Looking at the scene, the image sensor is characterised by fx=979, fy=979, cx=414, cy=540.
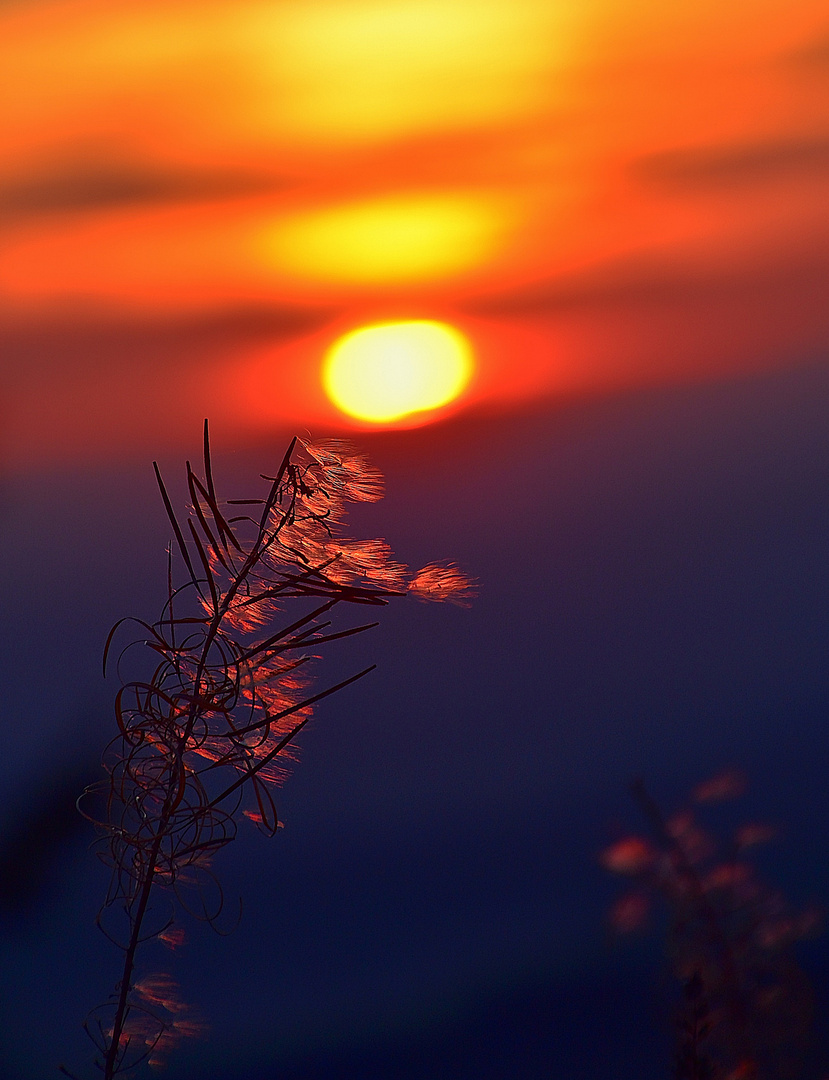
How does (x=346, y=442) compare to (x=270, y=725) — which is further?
(x=346, y=442)

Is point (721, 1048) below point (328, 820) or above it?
below

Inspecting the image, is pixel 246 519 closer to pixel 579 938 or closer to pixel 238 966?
pixel 579 938

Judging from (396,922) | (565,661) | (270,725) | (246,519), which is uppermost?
(565,661)

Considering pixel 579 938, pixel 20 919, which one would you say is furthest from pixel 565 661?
pixel 20 919

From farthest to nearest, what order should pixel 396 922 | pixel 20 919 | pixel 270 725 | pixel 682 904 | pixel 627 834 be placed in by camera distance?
pixel 396 922 → pixel 20 919 → pixel 627 834 → pixel 682 904 → pixel 270 725

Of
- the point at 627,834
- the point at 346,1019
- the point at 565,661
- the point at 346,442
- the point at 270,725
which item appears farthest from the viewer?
the point at 565,661
